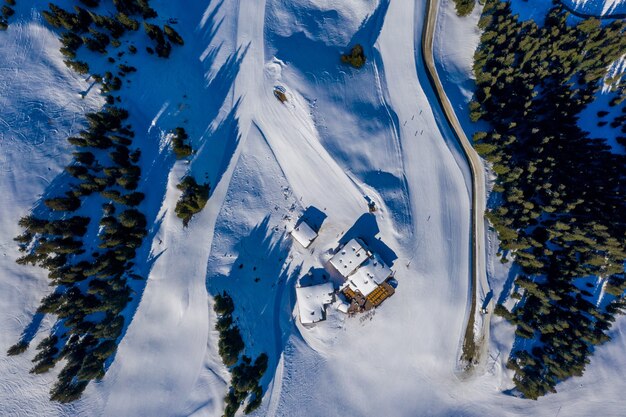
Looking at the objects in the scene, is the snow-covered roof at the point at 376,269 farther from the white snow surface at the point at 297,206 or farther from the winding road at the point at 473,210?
the winding road at the point at 473,210

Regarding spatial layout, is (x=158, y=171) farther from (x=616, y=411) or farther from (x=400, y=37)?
(x=616, y=411)

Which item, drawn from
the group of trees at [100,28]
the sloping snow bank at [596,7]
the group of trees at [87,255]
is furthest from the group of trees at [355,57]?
the sloping snow bank at [596,7]

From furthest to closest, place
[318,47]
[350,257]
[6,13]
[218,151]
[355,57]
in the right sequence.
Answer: [318,47] → [355,57] → [218,151] → [350,257] → [6,13]

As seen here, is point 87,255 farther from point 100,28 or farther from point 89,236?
point 100,28

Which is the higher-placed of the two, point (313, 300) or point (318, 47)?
point (318, 47)

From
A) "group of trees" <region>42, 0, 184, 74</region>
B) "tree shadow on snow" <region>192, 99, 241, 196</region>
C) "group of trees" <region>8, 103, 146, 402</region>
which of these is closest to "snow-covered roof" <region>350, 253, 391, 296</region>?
"tree shadow on snow" <region>192, 99, 241, 196</region>

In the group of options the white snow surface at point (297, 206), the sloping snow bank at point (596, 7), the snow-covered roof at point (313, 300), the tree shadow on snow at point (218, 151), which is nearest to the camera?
the white snow surface at point (297, 206)

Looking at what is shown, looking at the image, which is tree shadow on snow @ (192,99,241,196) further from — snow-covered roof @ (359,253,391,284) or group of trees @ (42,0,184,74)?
snow-covered roof @ (359,253,391,284)

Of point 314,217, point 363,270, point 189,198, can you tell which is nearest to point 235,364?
point 363,270
